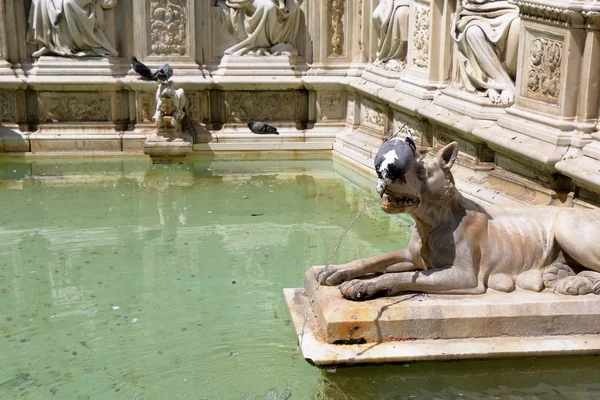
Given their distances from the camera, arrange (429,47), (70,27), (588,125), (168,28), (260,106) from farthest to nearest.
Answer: (260,106) < (168,28) < (70,27) < (429,47) < (588,125)

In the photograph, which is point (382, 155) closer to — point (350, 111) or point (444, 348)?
point (444, 348)

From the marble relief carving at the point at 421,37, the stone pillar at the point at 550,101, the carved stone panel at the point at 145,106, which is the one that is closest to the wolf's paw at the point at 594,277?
the stone pillar at the point at 550,101

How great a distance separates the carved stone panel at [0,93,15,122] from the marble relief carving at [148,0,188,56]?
165cm

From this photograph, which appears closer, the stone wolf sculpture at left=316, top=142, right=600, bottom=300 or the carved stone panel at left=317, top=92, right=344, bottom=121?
the stone wolf sculpture at left=316, top=142, right=600, bottom=300

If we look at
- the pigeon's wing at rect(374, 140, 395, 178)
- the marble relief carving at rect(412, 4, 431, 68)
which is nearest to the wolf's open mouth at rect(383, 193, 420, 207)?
the pigeon's wing at rect(374, 140, 395, 178)

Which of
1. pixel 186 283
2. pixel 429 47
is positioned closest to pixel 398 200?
pixel 186 283

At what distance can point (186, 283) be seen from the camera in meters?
6.43

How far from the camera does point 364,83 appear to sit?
10.4 meters

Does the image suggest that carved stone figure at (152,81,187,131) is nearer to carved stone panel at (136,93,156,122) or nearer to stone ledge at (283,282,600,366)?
carved stone panel at (136,93,156,122)

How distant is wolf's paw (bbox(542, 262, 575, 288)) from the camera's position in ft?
17.0

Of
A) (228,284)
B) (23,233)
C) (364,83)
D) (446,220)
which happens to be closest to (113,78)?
(364,83)

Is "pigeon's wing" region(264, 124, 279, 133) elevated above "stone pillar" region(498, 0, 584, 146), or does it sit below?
below

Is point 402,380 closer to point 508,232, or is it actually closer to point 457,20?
point 508,232

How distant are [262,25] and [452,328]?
21.6ft
